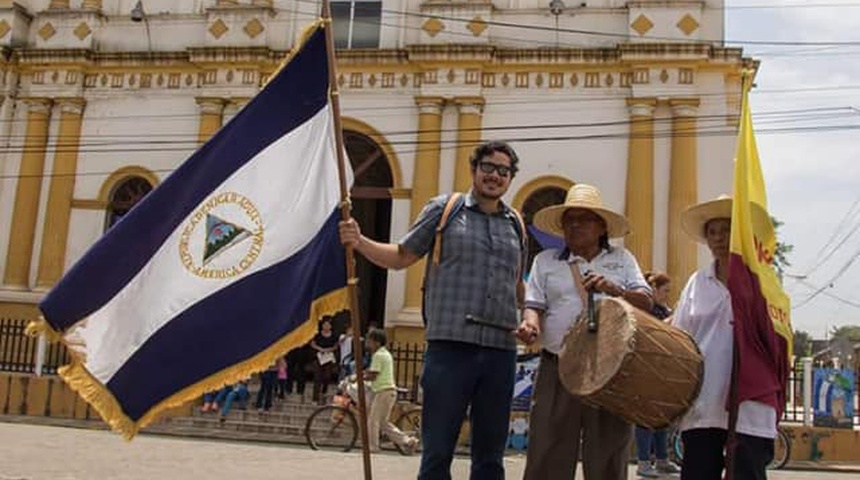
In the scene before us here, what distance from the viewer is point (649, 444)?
878 centimetres

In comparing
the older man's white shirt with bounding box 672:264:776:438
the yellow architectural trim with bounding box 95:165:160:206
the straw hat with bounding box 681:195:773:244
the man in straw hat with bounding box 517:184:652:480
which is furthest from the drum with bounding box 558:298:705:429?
the yellow architectural trim with bounding box 95:165:160:206

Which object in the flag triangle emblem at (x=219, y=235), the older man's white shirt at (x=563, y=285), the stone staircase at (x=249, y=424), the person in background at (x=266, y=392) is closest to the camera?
the older man's white shirt at (x=563, y=285)

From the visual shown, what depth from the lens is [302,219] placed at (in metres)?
4.59

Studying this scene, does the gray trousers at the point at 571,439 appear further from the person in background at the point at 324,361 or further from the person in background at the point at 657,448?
the person in background at the point at 324,361

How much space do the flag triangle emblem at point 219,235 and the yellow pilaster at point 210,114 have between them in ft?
46.1

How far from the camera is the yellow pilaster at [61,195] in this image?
18.3 meters

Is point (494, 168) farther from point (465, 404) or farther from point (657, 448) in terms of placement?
point (657, 448)

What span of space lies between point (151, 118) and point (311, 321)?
15.5 meters

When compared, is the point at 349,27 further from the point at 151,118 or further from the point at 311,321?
the point at 311,321

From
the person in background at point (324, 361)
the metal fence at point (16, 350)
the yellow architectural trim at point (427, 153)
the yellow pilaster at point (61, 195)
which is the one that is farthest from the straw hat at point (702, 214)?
the yellow pilaster at point (61, 195)

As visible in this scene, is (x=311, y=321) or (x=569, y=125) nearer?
(x=311, y=321)

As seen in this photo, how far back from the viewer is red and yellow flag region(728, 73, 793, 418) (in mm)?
3768

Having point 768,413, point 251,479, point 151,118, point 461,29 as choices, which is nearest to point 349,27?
point 461,29

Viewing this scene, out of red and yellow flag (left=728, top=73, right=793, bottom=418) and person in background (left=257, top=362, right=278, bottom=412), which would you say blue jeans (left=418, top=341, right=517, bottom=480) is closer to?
red and yellow flag (left=728, top=73, right=793, bottom=418)
